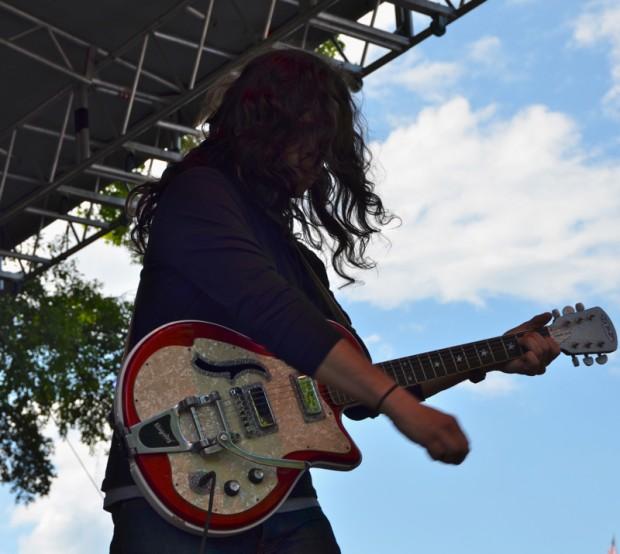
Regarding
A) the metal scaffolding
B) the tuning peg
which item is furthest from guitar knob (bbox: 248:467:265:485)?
the metal scaffolding

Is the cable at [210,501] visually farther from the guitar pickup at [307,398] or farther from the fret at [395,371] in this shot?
the fret at [395,371]

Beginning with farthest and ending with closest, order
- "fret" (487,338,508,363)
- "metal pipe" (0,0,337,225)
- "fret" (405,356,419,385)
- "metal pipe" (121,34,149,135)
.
Answer: "metal pipe" (121,34,149,135)
"metal pipe" (0,0,337,225)
"fret" (487,338,508,363)
"fret" (405,356,419,385)

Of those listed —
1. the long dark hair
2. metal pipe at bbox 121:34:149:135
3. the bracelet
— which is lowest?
the bracelet

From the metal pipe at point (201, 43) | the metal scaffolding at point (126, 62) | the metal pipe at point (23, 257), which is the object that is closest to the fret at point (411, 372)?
the metal scaffolding at point (126, 62)

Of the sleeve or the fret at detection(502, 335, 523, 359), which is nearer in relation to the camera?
the sleeve

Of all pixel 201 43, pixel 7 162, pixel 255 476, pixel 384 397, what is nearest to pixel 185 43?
pixel 201 43

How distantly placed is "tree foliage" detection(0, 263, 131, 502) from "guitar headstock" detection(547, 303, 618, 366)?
1248 cm

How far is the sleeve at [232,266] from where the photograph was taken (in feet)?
6.74

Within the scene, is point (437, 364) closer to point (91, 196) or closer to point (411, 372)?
point (411, 372)

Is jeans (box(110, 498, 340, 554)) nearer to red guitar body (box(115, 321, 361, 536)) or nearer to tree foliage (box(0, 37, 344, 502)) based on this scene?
red guitar body (box(115, 321, 361, 536))

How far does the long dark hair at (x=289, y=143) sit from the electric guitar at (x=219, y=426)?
0.32 meters

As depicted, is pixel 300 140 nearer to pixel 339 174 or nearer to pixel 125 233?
pixel 339 174

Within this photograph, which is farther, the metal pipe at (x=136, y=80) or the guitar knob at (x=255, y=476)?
the metal pipe at (x=136, y=80)

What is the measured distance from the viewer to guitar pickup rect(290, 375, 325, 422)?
2.46 meters
